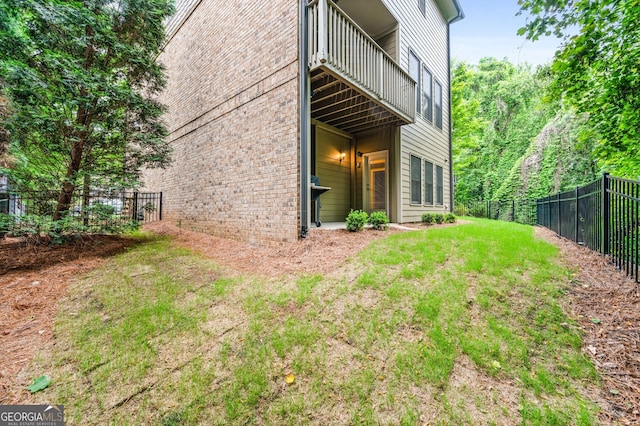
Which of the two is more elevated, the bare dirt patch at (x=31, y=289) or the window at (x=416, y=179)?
the window at (x=416, y=179)

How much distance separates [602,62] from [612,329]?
4443 mm

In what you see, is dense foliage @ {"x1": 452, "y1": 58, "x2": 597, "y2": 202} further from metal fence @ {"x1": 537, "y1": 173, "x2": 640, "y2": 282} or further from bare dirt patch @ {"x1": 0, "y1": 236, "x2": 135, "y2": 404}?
bare dirt patch @ {"x1": 0, "y1": 236, "x2": 135, "y2": 404}

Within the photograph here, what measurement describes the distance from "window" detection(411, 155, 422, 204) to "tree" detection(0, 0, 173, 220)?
24.2 ft

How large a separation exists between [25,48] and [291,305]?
22.1 ft

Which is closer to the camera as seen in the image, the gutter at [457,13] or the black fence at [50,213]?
the black fence at [50,213]

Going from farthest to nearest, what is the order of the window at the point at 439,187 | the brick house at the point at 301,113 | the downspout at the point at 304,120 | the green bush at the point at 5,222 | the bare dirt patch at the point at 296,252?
1. the window at the point at 439,187
2. the brick house at the point at 301,113
3. the downspout at the point at 304,120
4. the green bush at the point at 5,222
5. the bare dirt patch at the point at 296,252

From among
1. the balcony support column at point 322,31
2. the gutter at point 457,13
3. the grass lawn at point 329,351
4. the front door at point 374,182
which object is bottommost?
the grass lawn at point 329,351

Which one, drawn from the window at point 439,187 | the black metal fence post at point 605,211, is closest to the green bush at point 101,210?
the black metal fence post at point 605,211

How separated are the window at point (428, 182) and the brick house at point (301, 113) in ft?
0.13

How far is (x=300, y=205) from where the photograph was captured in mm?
4766

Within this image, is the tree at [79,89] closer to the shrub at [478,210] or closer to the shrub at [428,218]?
the shrub at [428,218]

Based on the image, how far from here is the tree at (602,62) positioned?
3389mm

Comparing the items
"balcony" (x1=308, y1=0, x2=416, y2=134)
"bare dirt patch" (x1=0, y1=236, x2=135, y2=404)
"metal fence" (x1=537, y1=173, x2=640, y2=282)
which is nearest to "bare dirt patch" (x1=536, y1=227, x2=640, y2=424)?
"metal fence" (x1=537, y1=173, x2=640, y2=282)

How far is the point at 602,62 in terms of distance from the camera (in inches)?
166
